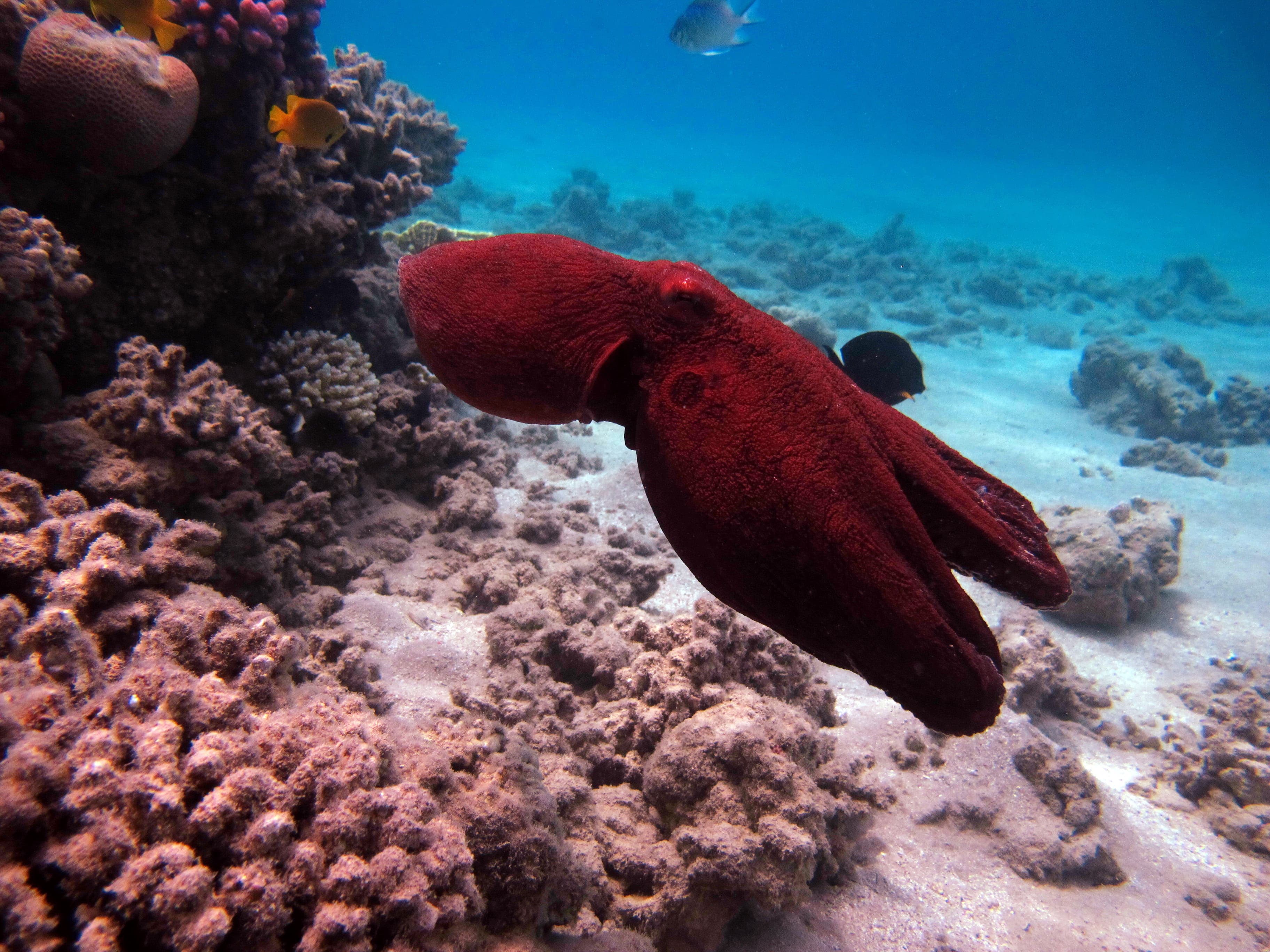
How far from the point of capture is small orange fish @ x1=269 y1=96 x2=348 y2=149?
13.6 ft

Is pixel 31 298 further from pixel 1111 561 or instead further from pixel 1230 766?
pixel 1111 561

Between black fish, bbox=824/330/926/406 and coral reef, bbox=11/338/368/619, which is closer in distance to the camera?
coral reef, bbox=11/338/368/619

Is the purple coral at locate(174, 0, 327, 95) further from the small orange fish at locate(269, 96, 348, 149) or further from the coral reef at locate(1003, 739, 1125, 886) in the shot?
the coral reef at locate(1003, 739, 1125, 886)

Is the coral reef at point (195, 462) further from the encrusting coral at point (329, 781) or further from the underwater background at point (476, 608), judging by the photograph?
the encrusting coral at point (329, 781)

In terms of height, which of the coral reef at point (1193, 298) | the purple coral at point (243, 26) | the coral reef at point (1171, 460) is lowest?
the purple coral at point (243, 26)

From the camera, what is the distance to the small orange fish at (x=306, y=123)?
4.13m

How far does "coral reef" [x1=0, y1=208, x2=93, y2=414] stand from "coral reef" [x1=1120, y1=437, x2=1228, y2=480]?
1442cm

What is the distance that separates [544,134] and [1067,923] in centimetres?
6425

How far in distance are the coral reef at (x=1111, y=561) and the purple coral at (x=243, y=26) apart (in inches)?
311

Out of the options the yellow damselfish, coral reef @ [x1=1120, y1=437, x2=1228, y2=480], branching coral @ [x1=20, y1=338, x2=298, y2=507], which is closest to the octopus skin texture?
branching coral @ [x1=20, y1=338, x2=298, y2=507]

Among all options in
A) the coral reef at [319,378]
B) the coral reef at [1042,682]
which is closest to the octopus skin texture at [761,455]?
the coral reef at [319,378]

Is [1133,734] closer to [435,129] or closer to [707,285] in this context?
[707,285]

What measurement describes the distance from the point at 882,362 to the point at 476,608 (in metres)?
3.49

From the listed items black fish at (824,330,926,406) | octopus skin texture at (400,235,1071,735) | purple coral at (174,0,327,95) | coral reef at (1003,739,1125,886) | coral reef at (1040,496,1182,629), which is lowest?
coral reef at (1003,739,1125,886)
